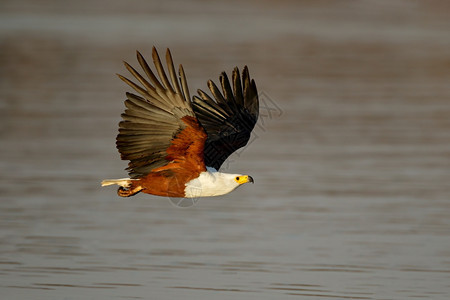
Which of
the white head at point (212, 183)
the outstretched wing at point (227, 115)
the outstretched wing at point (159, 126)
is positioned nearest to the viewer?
the outstretched wing at point (159, 126)

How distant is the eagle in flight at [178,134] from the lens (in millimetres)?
6426

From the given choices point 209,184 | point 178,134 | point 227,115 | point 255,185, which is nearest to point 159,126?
point 178,134

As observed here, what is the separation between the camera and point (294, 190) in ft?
32.8

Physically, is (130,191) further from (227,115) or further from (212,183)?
(227,115)

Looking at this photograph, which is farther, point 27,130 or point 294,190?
point 27,130

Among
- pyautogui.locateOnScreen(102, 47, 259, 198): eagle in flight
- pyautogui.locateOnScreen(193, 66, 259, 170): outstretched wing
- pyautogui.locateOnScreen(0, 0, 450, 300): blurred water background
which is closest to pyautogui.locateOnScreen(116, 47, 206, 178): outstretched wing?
pyautogui.locateOnScreen(102, 47, 259, 198): eagle in flight

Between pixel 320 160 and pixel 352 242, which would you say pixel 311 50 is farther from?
pixel 352 242

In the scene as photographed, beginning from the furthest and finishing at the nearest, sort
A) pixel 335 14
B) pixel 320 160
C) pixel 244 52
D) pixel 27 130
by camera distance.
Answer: pixel 335 14
pixel 244 52
pixel 27 130
pixel 320 160

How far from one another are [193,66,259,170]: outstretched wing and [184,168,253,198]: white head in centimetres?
61

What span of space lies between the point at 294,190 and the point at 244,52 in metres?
10.2

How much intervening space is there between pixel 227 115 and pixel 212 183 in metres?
0.91

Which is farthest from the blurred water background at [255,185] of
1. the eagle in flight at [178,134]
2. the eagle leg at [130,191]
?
the eagle in flight at [178,134]

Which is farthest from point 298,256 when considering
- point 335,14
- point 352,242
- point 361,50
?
point 335,14

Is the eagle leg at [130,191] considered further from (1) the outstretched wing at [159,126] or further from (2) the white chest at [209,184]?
(2) the white chest at [209,184]
